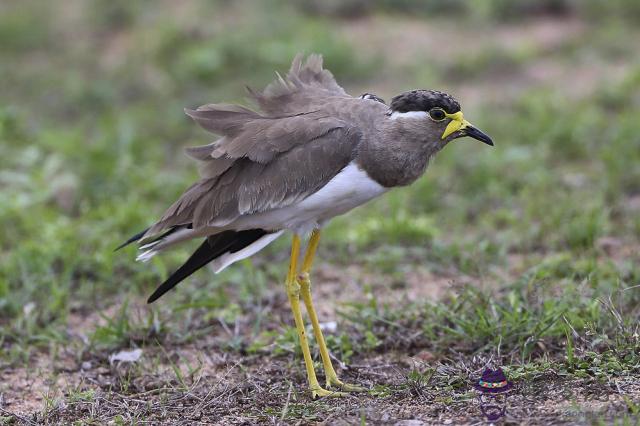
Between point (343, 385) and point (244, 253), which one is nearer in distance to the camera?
point (343, 385)

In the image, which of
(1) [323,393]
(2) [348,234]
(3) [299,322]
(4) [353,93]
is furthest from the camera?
(4) [353,93]

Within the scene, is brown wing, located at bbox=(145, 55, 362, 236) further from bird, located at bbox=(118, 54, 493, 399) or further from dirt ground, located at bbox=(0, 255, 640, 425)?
dirt ground, located at bbox=(0, 255, 640, 425)

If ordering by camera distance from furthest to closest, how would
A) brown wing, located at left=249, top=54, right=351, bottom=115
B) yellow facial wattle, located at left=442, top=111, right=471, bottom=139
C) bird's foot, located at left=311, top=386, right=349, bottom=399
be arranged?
1. brown wing, located at left=249, top=54, right=351, bottom=115
2. yellow facial wattle, located at left=442, top=111, right=471, bottom=139
3. bird's foot, located at left=311, top=386, right=349, bottom=399

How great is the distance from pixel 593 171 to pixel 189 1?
6.26m

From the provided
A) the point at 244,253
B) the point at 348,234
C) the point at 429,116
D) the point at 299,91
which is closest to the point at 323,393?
the point at 244,253

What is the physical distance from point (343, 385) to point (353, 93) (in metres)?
5.22

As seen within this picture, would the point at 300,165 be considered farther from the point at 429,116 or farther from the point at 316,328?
the point at 316,328

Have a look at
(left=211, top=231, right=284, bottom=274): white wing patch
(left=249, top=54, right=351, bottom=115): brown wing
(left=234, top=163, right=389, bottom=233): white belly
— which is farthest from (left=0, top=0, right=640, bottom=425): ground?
(left=249, top=54, right=351, bottom=115): brown wing

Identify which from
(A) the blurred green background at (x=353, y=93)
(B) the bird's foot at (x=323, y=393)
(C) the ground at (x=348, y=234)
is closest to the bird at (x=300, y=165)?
(B) the bird's foot at (x=323, y=393)

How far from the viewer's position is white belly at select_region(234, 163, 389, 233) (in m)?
4.44

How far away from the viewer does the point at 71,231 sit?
258 inches

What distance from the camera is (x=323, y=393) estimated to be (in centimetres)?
445

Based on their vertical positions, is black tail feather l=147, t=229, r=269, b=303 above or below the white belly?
below

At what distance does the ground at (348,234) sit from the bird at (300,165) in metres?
0.52
